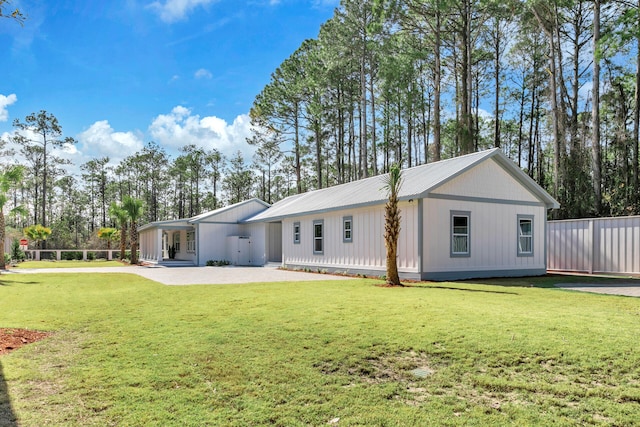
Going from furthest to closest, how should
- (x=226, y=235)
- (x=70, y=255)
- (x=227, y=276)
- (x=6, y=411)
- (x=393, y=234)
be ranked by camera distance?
1. (x=70, y=255)
2. (x=226, y=235)
3. (x=227, y=276)
4. (x=393, y=234)
5. (x=6, y=411)

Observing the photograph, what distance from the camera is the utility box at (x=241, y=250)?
26839mm

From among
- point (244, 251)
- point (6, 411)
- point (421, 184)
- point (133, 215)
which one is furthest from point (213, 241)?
point (6, 411)

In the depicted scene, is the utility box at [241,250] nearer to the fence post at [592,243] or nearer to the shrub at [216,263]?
the shrub at [216,263]

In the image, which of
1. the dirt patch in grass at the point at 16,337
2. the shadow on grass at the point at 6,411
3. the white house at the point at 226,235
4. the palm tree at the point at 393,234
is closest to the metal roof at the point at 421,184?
the palm tree at the point at 393,234

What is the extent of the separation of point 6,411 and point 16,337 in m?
3.01

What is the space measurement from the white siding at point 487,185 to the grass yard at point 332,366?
7328 millimetres

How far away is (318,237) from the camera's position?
65.2 feet

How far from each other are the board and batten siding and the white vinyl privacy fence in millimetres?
8028

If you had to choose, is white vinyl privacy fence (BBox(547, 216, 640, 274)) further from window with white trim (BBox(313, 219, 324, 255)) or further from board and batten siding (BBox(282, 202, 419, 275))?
window with white trim (BBox(313, 219, 324, 255))

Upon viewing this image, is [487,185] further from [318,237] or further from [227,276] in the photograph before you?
[227,276]

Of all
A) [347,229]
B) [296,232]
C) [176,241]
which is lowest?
[176,241]

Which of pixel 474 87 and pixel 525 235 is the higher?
pixel 474 87

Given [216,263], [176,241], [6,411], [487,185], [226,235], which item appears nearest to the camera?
[6,411]

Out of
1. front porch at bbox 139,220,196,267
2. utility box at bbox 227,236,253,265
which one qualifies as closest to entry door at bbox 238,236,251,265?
utility box at bbox 227,236,253,265
